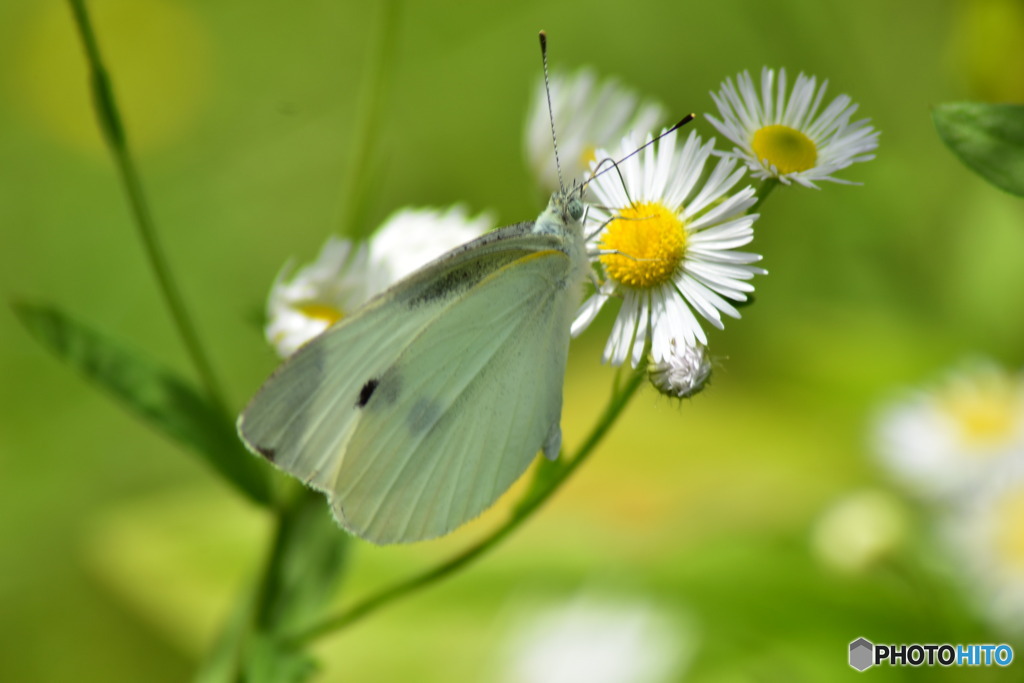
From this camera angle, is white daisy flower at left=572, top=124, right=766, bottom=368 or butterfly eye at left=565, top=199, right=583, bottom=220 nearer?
white daisy flower at left=572, top=124, right=766, bottom=368

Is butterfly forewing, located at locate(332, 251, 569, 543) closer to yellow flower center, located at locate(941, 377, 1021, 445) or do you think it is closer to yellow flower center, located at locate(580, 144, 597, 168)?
yellow flower center, located at locate(580, 144, 597, 168)

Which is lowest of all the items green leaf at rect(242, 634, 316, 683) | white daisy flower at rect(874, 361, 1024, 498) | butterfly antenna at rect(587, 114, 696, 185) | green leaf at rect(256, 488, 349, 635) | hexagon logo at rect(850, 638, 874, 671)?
green leaf at rect(242, 634, 316, 683)

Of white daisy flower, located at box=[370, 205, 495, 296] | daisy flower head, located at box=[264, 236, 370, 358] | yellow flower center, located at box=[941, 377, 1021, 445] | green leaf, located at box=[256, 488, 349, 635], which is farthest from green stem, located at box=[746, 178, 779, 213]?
yellow flower center, located at box=[941, 377, 1021, 445]

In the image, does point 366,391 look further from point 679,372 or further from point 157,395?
point 679,372

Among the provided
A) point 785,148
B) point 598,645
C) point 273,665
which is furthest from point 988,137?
point 598,645

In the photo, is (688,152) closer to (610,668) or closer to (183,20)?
(610,668)

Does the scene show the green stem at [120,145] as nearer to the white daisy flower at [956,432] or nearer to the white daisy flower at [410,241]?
the white daisy flower at [410,241]

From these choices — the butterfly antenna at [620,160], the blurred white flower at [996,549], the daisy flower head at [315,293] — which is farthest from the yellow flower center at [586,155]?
the blurred white flower at [996,549]
